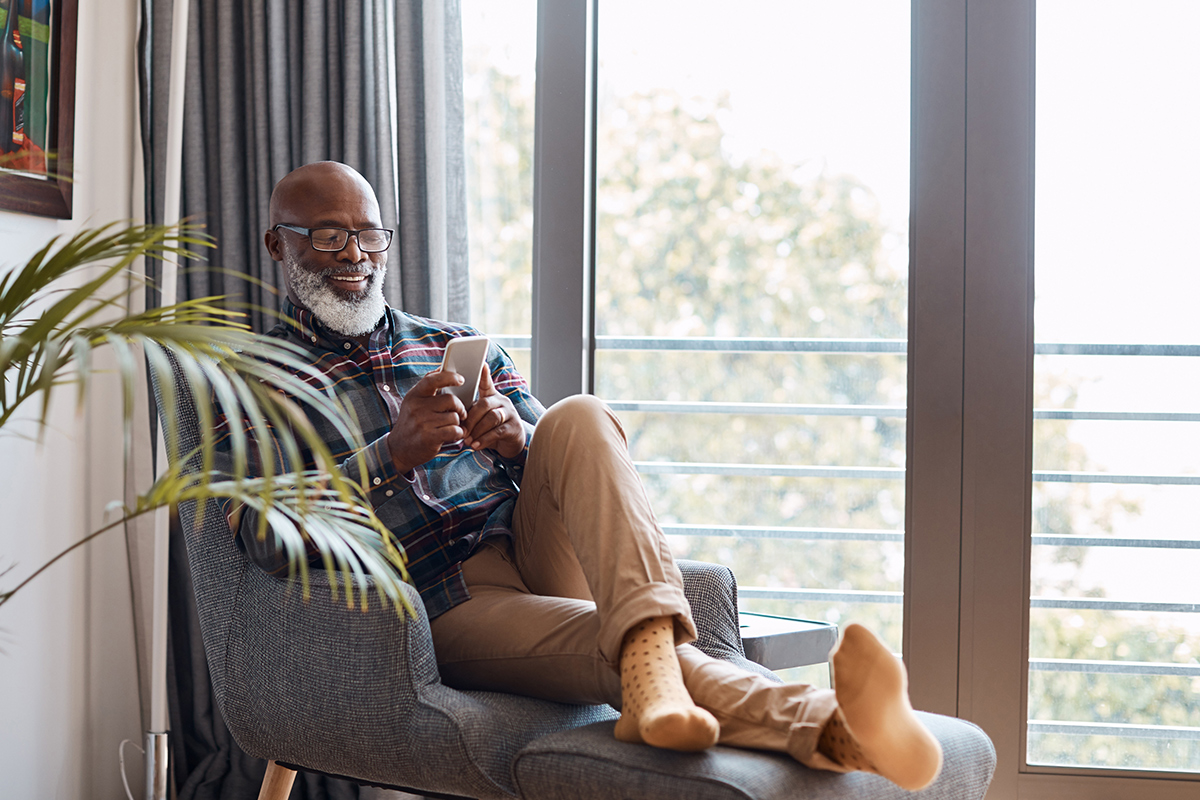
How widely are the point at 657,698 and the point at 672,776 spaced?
10cm

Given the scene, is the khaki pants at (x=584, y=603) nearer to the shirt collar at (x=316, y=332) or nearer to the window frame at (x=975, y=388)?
the shirt collar at (x=316, y=332)

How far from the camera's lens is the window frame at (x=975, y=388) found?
2.10 metres

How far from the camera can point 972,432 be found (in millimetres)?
2123

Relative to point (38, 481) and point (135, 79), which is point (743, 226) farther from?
point (38, 481)

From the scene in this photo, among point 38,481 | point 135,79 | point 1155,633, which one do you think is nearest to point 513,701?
point 38,481

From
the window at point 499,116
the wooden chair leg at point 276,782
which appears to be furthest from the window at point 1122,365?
the wooden chair leg at point 276,782

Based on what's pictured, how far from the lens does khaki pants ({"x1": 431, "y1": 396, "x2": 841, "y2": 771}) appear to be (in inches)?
47.2

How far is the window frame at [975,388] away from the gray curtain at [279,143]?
111 cm

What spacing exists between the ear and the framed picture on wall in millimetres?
391

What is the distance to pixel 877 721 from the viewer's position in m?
1.09

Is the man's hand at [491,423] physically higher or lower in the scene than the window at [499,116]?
lower

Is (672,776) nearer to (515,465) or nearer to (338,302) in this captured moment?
(515,465)

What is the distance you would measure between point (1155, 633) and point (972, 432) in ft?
2.02

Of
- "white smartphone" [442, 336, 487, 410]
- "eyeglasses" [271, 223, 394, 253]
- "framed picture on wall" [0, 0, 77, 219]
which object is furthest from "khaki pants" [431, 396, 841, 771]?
"framed picture on wall" [0, 0, 77, 219]
